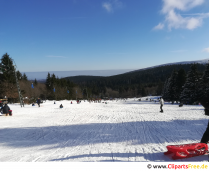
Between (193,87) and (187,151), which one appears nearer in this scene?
(187,151)

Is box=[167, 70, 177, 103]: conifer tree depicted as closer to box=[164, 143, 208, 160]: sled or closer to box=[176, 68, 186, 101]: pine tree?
box=[176, 68, 186, 101]: pine tree

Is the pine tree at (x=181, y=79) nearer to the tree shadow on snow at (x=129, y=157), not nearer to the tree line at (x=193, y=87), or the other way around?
the tree line at (x=193, y=87)

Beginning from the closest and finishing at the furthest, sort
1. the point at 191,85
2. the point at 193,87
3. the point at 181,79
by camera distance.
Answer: the point at 191,85 < the point at 193,87 < the point at 181,79

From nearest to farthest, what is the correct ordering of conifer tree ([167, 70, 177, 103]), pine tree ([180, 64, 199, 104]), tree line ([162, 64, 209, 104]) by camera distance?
tree line ([162, 64, 209, 104]) < pine tree ([180, 64, 199, 104]) < conifer tree ([167, 70, 177, 103])

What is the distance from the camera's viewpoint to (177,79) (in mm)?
35812

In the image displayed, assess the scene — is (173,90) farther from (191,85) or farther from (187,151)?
(187,151)

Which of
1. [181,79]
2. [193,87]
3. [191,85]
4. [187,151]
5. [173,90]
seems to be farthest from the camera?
[181,79]

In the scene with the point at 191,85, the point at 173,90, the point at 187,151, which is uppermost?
the point at 191,85

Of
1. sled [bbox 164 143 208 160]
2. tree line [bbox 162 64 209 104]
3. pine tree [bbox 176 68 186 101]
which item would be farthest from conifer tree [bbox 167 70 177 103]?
sled [bbox 164 143 208 160]

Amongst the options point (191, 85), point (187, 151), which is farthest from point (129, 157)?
point (191, 85)

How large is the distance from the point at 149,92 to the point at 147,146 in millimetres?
141232

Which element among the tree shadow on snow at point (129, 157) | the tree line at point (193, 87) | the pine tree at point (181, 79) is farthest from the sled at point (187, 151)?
the pine tree at point (181, 79)
